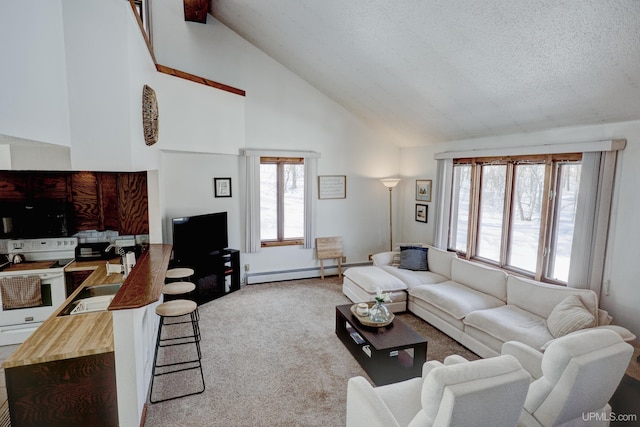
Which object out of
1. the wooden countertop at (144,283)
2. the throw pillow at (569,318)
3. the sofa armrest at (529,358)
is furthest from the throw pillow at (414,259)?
the wooden countertop at (144,283)

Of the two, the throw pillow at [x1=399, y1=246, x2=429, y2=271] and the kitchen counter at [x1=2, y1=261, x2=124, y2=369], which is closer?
the kitchen counter at [x1=2, y1=261, x2=124, y2=369]

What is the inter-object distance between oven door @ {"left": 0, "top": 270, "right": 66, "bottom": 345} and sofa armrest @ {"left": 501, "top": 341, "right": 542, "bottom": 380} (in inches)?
186

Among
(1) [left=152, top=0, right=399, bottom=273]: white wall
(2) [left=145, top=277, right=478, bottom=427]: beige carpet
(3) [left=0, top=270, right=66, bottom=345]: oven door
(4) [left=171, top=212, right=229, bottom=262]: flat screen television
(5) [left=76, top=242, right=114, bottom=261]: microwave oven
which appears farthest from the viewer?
(1) [left=152, top=0, right=399, bottom=273]: white wall

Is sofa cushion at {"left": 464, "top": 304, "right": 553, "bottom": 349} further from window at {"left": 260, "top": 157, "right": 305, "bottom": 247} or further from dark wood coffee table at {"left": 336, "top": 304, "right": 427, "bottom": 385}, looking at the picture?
window at {"left": 260, "top": 157, "right": 305, "bottom": 247}

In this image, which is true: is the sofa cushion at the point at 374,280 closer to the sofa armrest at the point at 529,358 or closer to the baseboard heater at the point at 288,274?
the baseboard heater at the point at 288,274

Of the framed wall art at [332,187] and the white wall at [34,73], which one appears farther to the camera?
the framed wall art at [332,187]

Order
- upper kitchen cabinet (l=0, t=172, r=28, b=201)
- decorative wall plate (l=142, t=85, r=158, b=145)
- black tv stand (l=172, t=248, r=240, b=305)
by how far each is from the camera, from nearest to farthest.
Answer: decorative wall plate (l=142, t=85, r=158, b=145), upper kitchen cabinet (l=0, t=172, r=28, b=201), black tv stand (l=172, t=248, r=240, b=305)

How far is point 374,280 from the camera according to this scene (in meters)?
4.71

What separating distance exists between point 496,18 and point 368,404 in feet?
9.65

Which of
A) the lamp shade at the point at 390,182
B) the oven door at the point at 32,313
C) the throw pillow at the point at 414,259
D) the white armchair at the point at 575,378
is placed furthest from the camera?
the lamp shade at the point at 390,182

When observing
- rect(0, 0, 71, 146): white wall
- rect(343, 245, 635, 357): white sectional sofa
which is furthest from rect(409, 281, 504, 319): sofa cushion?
rect(0, 0, 71, 146): white wall

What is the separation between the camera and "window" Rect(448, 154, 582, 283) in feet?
12.8

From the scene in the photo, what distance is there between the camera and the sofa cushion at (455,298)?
388 cm

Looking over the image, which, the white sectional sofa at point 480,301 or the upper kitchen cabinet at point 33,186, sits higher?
the upper kitchen cabinet at point 33,186
